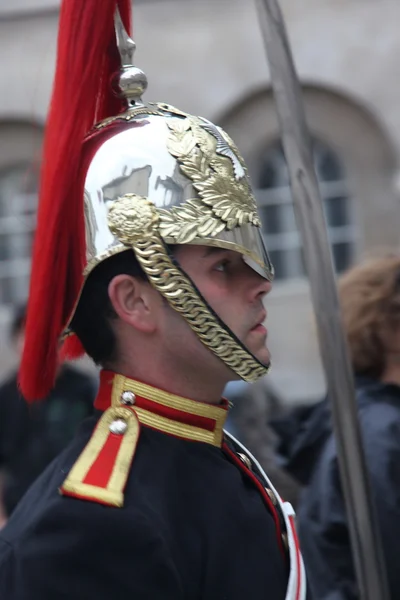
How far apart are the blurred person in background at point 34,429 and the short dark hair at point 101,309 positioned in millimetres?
2425

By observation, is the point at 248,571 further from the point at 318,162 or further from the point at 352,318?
the point at 318,162

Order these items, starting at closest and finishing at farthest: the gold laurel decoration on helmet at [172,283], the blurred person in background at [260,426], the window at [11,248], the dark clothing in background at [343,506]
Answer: the gold laurel decoration on helmet at [172,283]
the dark clothing in background at [343,506]
the blurred person in background at [260,426]
the window at [11,248]

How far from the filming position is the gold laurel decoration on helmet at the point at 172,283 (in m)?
1.81

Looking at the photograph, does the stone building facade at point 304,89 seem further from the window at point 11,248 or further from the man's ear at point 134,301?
the man's ear at point 134,301

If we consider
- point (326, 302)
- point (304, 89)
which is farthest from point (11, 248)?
point (326, 302)

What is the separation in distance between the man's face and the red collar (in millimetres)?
129

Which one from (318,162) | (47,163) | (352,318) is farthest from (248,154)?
(47,163)

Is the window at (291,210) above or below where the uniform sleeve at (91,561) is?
above

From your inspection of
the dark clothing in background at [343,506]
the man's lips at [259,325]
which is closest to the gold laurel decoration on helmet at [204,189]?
the man's lips at [259,325]

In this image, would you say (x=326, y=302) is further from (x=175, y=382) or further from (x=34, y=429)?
(x=34, y=429)

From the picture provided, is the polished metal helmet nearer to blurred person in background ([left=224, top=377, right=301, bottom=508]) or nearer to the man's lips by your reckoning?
the man's lips

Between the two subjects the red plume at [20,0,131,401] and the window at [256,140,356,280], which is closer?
the red plume at [20,0,131,401]

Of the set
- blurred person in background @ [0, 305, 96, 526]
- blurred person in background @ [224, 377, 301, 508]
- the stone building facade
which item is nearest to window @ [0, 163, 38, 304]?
the stone building facade

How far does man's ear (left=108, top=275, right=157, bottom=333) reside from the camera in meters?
1.84
